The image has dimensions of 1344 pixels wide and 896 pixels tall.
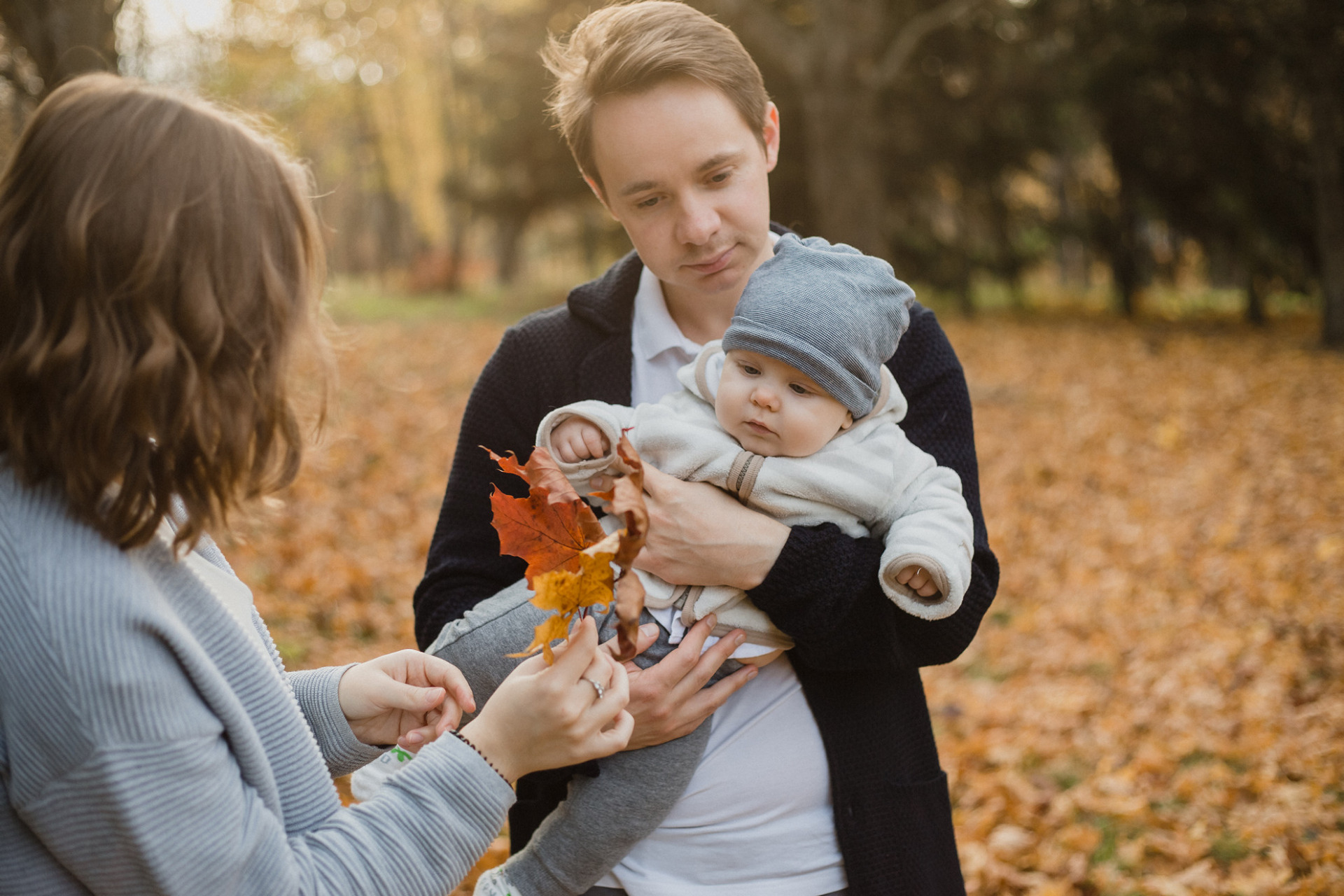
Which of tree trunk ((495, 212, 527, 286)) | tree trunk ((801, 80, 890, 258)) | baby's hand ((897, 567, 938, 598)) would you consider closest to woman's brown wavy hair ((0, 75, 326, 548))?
baby's hand ((897, 567, 938, 598))

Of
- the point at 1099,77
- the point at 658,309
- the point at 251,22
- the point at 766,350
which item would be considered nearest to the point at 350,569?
the point at 658,309

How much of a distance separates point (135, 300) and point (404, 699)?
791mm

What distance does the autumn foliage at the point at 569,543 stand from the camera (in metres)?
1.35

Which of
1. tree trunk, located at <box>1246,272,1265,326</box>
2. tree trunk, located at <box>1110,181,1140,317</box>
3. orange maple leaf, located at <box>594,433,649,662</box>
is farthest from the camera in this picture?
tree trunk, located at <box>1110,181,1140,317</box>

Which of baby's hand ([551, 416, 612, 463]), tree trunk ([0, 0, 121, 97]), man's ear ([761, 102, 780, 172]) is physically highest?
tree trunk ([0, 0, 121, 97])

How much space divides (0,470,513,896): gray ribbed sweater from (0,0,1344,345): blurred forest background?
7.30m

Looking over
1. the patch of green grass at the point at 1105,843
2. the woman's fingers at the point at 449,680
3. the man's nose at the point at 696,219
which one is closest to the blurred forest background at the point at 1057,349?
the patch of green grass at the point at 1105,843

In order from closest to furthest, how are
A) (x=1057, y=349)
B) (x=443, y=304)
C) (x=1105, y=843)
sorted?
1. (x=1105, y=843)
2. (x=1057, y=349)
3. (x=443, y=304)

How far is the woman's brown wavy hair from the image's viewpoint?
3.65 feet

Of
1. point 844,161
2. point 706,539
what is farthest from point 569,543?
point 844,161

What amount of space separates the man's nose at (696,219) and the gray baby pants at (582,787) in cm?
74

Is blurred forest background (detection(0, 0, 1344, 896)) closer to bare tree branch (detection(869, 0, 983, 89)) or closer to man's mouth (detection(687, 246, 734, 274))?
bare tree branch (detection(869, 0, 983, 89))

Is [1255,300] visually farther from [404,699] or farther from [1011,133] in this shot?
[404,699]

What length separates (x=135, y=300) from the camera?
1133 mm
